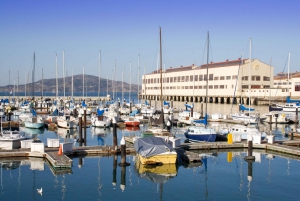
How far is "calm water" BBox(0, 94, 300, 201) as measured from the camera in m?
23.9

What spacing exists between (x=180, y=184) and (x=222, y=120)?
137 feet

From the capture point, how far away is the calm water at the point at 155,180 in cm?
2392

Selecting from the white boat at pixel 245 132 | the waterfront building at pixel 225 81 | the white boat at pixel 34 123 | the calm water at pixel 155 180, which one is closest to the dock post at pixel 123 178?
the calm water at pixel 155 180

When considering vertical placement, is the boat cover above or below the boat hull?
above

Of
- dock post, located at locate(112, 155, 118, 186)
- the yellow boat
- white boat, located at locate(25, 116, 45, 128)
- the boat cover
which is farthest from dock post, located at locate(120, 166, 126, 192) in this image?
white boat, located at locate(25, 116, 45, 128)

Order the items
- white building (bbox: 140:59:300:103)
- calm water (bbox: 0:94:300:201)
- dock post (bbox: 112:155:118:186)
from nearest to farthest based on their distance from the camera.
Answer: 1. calm water (bbox: 0:94:300:201)
2. dock post (bbox: 112:155:118:186)
3. white building (bbox: 140:59:300:103)

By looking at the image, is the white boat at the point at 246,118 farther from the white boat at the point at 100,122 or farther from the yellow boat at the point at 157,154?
the yellow boat at the point at 157,154

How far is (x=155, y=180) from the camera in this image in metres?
27.3

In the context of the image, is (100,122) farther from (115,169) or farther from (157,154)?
(157,154)

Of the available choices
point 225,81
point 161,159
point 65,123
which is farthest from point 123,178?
point 225,81

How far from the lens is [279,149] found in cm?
3666

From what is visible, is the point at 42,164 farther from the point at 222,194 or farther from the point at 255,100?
the point at 255,100

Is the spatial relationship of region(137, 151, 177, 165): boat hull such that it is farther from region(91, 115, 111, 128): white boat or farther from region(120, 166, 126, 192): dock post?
region(91, 115, 111, 128): white boat

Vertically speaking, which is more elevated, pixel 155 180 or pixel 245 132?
pixel 245 132
